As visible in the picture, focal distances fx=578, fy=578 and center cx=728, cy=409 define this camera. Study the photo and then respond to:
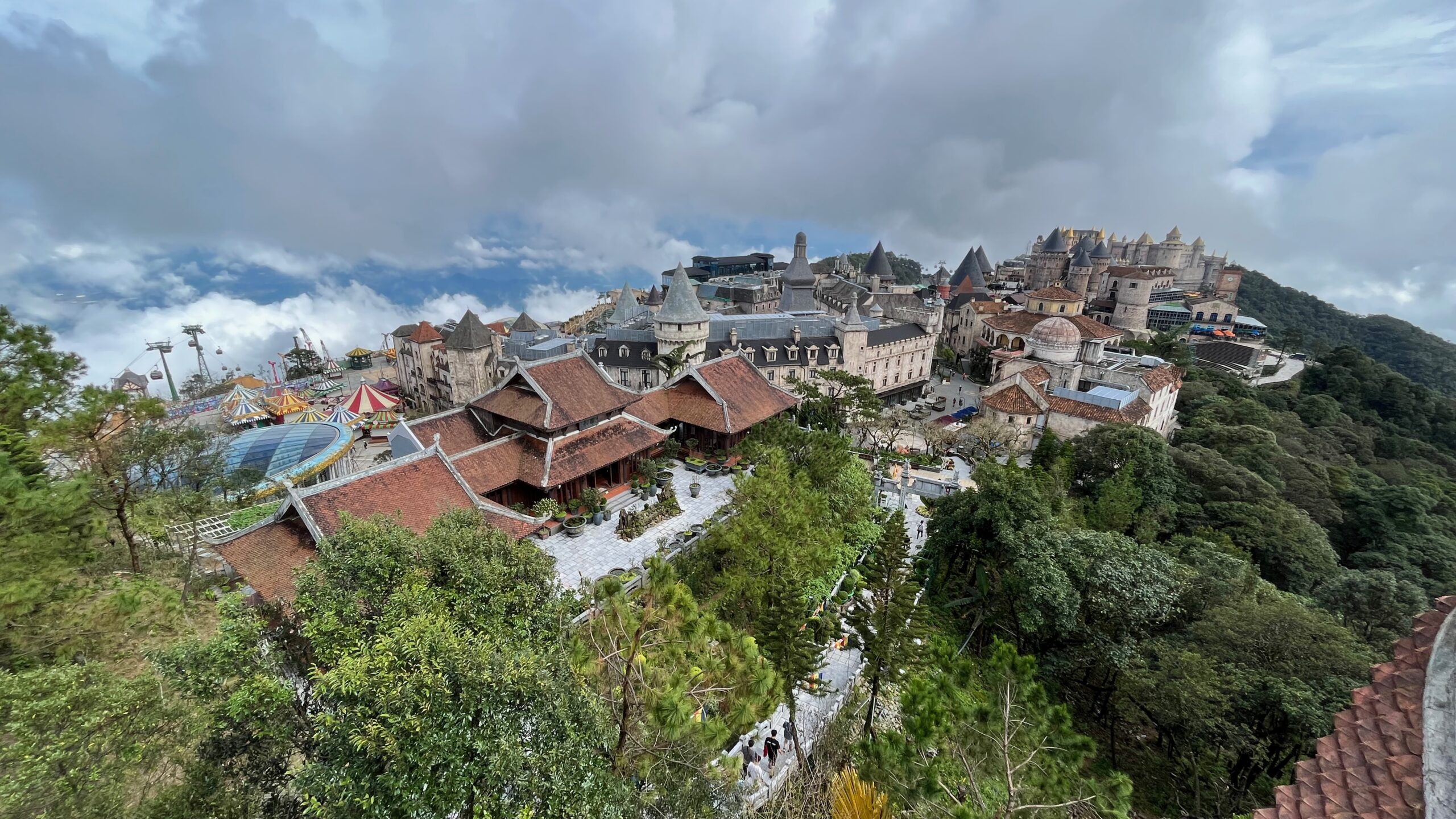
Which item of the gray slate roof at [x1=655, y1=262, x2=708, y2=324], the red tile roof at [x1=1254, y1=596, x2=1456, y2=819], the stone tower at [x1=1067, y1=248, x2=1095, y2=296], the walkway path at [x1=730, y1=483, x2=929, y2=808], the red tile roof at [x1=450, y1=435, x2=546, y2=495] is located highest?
the stone tower at [x1=1067, y1=248, x2=1095, y2=296]

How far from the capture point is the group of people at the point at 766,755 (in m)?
14.1

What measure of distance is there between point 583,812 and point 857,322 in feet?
150

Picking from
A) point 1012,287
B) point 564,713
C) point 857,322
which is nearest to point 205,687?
point 564,713

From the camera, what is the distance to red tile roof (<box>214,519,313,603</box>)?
55.4 ft

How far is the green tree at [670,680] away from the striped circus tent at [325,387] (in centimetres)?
7608

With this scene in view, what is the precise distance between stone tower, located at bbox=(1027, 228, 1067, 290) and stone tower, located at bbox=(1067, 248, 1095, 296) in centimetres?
475

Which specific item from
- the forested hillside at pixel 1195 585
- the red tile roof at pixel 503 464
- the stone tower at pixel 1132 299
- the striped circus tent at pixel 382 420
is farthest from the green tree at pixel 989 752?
the stone tower at pixel 1132 299

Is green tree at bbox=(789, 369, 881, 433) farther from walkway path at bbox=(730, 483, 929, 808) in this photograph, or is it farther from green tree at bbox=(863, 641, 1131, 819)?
green tree at bbox=(863, 641, 1131, 819)

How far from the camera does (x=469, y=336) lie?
154ft

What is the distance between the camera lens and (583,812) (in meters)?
7.20

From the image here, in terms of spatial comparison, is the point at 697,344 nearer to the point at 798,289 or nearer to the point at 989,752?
the point at 798,289

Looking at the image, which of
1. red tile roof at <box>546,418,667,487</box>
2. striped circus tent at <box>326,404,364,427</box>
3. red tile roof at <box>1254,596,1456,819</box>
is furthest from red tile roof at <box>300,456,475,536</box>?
striped circus tent at <box>326,404,364,427</box>

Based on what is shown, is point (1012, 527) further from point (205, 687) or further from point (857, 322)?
point (857, 322)

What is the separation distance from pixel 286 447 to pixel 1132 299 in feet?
283
